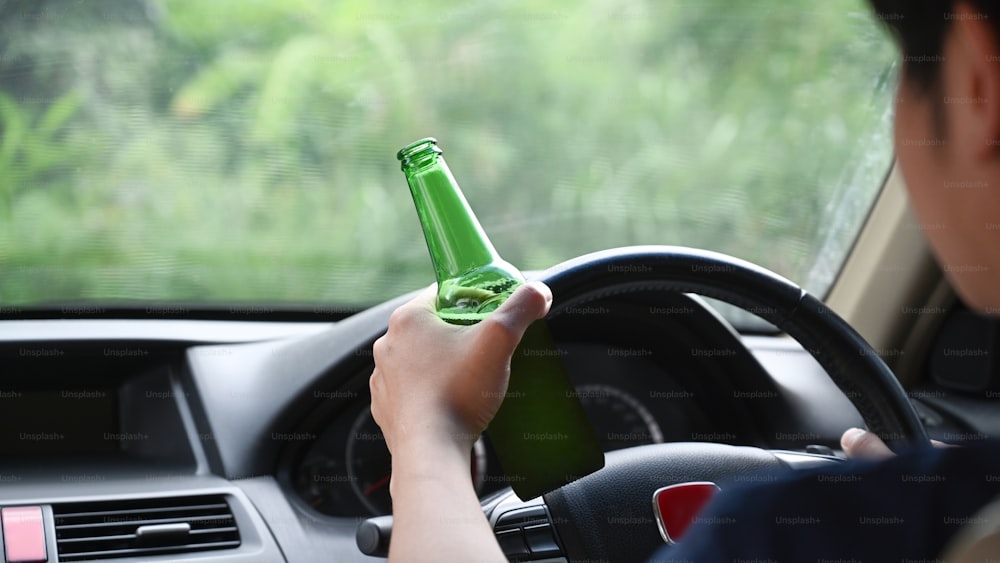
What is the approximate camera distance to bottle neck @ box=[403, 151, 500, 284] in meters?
1.04

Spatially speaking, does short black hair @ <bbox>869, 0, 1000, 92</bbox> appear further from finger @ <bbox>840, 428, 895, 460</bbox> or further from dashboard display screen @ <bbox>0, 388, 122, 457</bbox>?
dashboard display screen @ <bbox>0, 388, 122, 457</bbox>

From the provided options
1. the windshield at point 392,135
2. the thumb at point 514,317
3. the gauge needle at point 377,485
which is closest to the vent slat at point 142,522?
the gauge needle at point 377,485

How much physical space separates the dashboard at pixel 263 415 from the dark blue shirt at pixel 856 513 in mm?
936

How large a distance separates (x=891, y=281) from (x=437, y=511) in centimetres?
158

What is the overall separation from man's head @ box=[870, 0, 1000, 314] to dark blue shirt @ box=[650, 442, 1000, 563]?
0.39 ft

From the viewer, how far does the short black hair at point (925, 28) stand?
66 centimetres

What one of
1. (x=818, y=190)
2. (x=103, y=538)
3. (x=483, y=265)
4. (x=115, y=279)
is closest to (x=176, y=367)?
(x=115, y=279)

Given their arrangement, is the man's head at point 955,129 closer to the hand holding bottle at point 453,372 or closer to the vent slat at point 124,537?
the hand holding bottle at point 453,372

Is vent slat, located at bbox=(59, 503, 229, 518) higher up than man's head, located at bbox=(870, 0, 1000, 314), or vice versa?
man's head, located at bbox=(870, 0, 1000, 314)

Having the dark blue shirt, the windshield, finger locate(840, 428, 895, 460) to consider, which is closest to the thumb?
the dark blue shirt

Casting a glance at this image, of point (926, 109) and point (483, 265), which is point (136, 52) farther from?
point (926, 109)

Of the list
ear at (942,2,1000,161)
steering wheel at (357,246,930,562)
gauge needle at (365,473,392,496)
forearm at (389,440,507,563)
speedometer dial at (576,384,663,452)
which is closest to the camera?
ear at (942,2,1000,161)

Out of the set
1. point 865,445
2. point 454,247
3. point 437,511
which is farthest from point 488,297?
point 865,445

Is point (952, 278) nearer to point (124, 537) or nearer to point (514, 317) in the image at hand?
point (514, 317)
